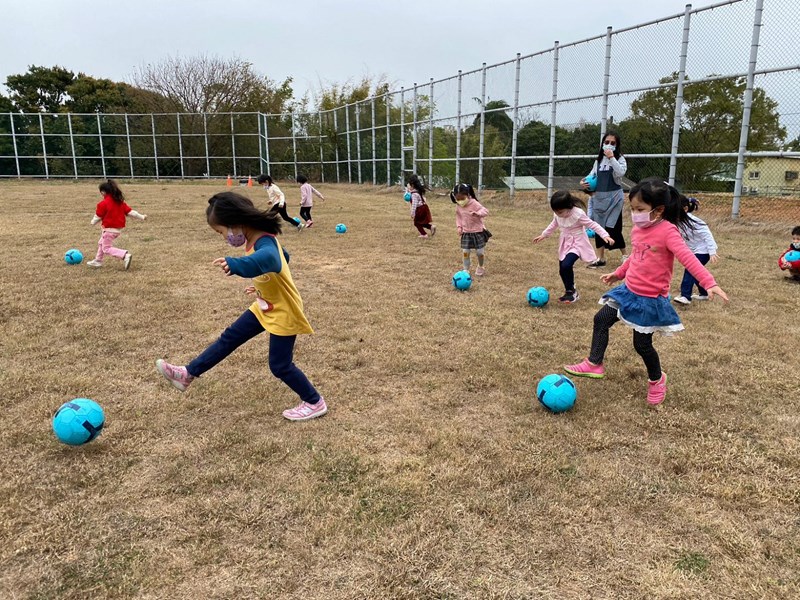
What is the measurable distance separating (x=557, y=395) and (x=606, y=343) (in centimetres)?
76

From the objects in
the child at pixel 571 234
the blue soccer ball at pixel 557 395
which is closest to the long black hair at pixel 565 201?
the child at pixel 571 234

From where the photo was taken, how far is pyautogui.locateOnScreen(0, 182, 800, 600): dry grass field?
7.66 ft

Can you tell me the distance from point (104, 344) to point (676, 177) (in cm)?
1116

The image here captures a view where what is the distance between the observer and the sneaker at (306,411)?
364 centimetres

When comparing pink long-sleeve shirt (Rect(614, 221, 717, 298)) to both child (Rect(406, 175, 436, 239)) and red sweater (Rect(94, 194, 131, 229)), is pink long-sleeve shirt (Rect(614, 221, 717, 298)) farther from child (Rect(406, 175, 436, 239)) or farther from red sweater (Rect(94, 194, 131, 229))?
child (Rect(406, 175, 436, 239))

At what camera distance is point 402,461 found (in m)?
3.14

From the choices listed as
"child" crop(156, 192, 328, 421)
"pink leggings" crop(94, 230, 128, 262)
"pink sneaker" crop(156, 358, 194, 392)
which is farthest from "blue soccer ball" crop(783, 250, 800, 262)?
"pink leggings" crop(94, 230, 128, 262)

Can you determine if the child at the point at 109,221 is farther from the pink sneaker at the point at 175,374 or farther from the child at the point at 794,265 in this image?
the child at the point at 794,265

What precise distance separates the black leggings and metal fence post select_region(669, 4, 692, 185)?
29.4ft

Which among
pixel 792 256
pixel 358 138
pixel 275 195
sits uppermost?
pixel 358 138

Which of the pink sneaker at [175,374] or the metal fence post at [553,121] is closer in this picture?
the pink sneaker at [175,374]

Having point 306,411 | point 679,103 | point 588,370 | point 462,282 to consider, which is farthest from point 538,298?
point 679,103

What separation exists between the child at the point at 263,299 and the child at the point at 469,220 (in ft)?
13.8

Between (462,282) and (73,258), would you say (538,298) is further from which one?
(73,258)
